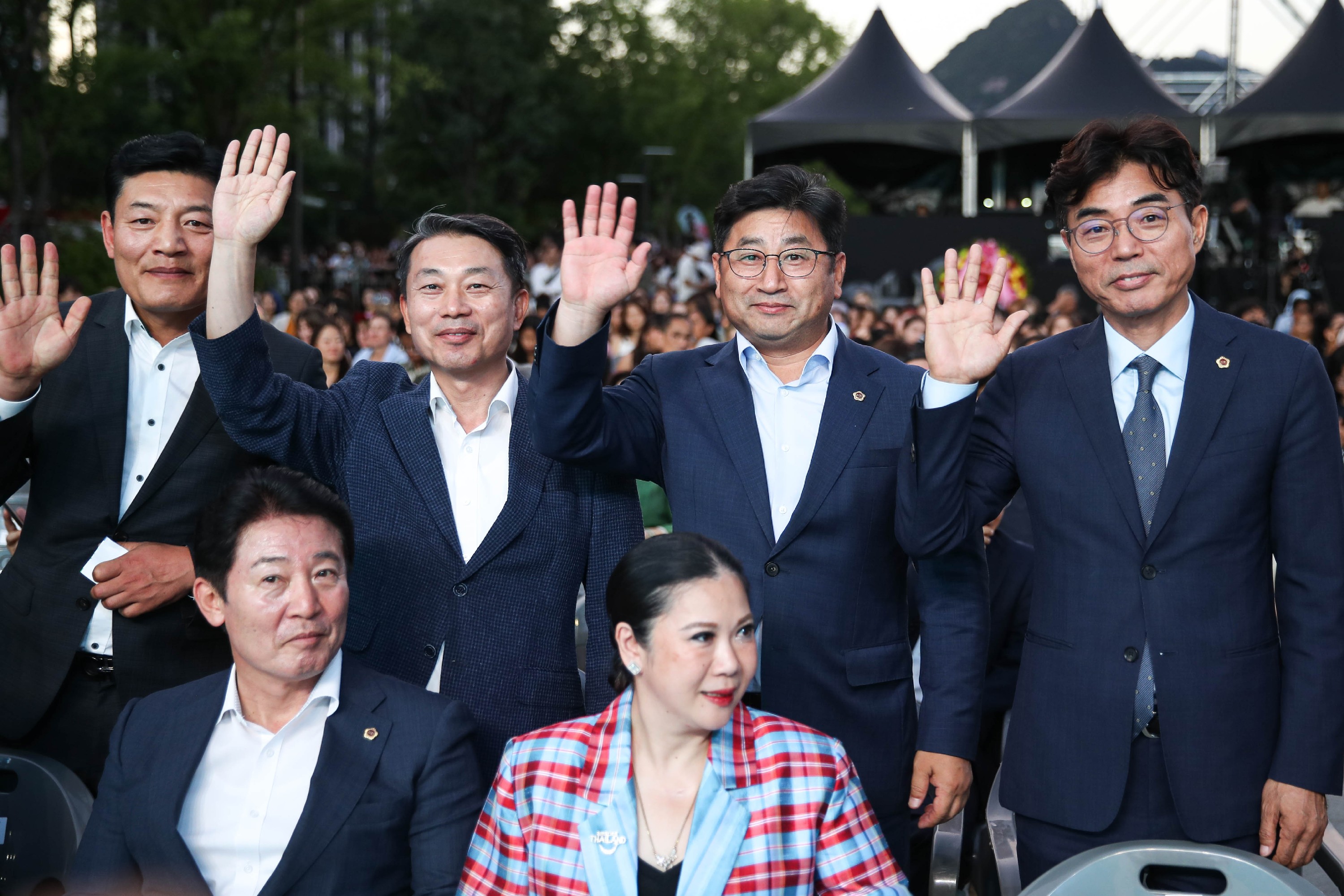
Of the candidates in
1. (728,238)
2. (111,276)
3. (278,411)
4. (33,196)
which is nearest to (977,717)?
(728,238)

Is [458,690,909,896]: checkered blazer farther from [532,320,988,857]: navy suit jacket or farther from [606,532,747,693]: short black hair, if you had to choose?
[532,320,988,857]: navy suit jacket

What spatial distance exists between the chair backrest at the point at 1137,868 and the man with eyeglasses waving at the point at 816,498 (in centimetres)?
39

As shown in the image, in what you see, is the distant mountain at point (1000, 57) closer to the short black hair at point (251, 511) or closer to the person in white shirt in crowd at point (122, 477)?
the person in white shirt in crowd at point (122, 477)

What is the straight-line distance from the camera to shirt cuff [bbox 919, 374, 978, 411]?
2346mm

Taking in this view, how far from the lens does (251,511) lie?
7.96 feet

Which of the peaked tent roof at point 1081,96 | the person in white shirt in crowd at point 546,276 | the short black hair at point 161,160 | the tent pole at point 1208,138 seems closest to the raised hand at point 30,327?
the short black hair at point 161,160

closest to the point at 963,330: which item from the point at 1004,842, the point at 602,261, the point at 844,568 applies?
the point at 844,568

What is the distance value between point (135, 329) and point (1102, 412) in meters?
2.09

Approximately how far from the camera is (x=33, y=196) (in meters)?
17.2

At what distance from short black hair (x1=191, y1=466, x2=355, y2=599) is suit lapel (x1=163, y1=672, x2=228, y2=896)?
22 cm

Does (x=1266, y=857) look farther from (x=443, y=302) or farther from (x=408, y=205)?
(x=408, y=205)

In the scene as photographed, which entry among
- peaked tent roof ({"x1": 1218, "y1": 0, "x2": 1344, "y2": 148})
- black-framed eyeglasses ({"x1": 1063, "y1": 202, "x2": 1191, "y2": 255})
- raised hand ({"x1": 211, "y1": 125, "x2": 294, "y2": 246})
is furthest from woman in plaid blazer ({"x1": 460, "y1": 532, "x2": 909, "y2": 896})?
peaked tent roof ({"x1": 1218, "y1": 0, "x2": 1344, "y2": 148})

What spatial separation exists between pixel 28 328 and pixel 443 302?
0.87m

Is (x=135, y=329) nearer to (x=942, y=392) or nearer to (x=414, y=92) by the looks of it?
(x=942, y=392)
